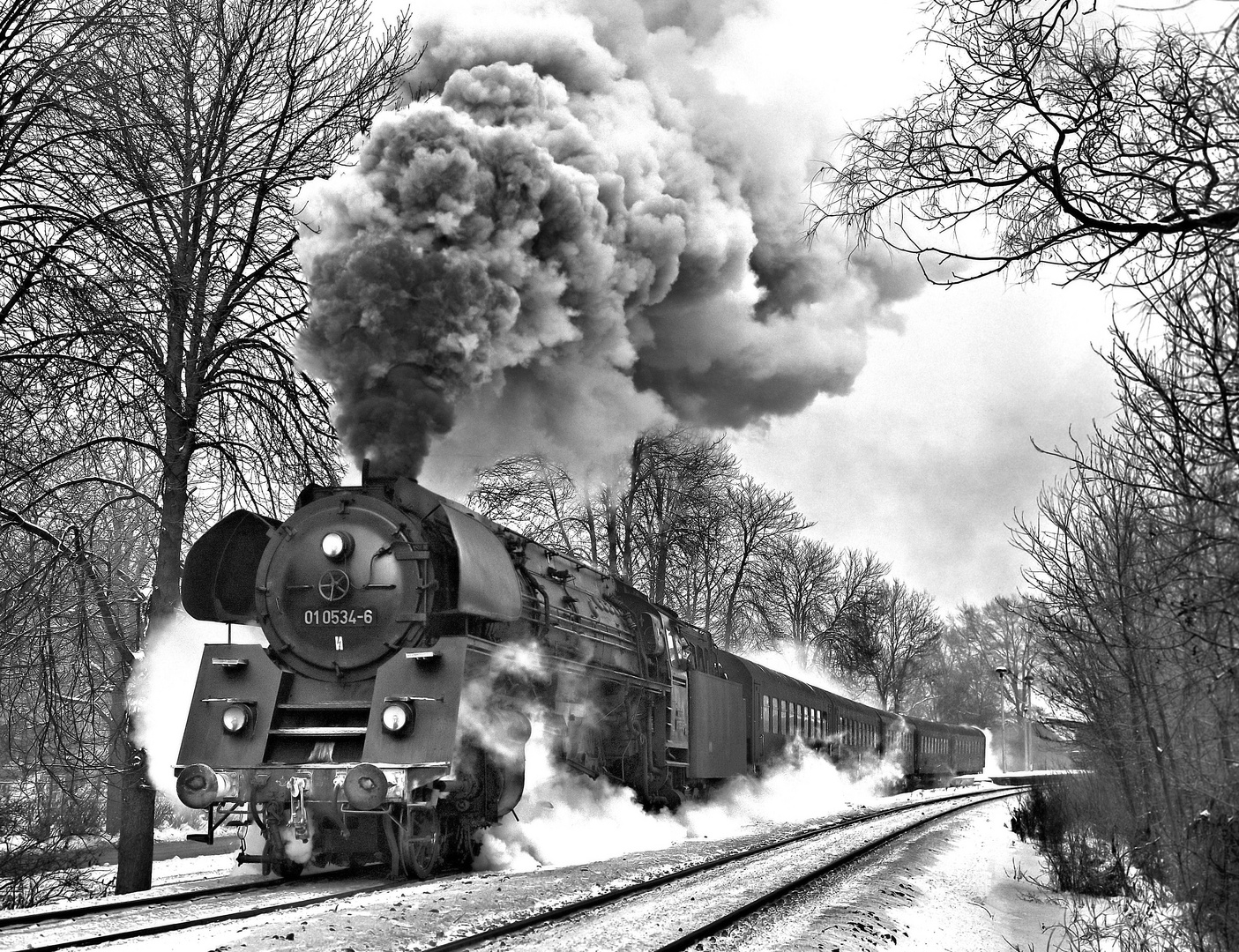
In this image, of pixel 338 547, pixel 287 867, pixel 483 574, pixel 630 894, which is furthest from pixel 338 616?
pixel 630 894

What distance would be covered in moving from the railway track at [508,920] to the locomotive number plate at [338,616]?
221cm

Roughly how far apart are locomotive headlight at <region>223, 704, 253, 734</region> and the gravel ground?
2053 mm

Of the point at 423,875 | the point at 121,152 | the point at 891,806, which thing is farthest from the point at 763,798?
the point at 121,152

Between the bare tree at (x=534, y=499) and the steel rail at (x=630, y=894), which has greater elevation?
the bare tree at (x=534, y=499)

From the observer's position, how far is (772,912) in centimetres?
873

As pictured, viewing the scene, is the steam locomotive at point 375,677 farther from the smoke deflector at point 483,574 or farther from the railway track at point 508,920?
the railway track at point 508,920

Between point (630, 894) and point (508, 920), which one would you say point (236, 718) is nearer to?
point (508, 920)

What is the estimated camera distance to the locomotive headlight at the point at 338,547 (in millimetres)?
9992

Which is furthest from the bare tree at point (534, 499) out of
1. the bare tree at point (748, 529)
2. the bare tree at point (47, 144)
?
the bare tree at point (47, 144)

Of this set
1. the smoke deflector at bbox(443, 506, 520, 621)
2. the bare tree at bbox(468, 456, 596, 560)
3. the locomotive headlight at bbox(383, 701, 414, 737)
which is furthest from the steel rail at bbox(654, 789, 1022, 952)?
the bare tree at bbox(468, 456, 596, 560)

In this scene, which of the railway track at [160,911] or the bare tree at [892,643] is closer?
the railway track at [160,911]

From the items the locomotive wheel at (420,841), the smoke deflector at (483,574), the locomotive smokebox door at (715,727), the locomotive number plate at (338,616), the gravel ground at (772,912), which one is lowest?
the gravel ground at (772,912)

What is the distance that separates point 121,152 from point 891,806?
21.9 meters

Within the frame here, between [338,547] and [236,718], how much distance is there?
→ 1.70 m
